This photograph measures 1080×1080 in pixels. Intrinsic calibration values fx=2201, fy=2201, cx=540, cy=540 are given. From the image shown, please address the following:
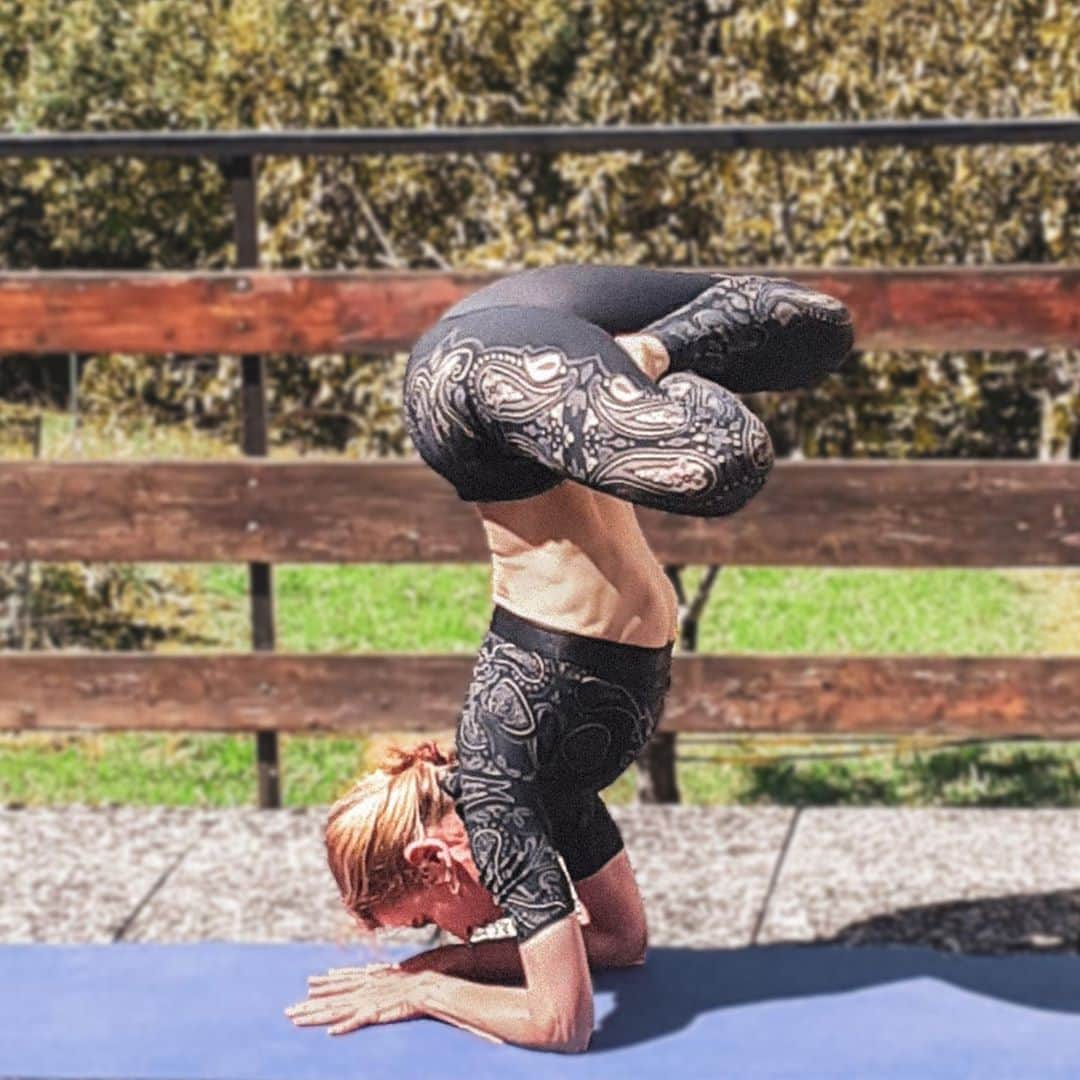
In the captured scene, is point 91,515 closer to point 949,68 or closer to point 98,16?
point 949,68

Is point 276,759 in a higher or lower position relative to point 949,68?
lower

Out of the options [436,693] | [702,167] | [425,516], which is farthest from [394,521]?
[702,167]

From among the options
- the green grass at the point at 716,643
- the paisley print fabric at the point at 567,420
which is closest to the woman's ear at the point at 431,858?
the paisley print fabric at the point at 567,420

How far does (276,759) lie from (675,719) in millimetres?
974

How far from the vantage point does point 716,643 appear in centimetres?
771

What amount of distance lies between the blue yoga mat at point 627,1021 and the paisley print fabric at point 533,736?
0.93 feet

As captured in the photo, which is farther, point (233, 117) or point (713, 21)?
point (233, 117)

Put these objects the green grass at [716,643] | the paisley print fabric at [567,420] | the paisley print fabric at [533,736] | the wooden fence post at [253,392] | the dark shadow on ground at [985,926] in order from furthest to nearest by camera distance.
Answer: the green grass at [716,643], the wooden fence post at [253,392], the dark shadow on ground at [985,926], the paisley print fabric at [533,736], the paisley print fabric at [567,420]

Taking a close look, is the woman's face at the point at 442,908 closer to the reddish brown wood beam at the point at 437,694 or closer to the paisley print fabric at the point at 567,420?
the paisley print fabric at the point at 567,420

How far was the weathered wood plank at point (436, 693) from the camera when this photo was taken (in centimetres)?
490

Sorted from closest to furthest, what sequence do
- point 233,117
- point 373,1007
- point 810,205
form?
point 373,1007
point 810,205
point 233,117

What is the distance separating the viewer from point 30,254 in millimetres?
12227

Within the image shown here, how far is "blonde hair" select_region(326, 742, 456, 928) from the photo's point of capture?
3.08 metres

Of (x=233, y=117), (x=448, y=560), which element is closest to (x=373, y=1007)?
(x=448, y=560)
